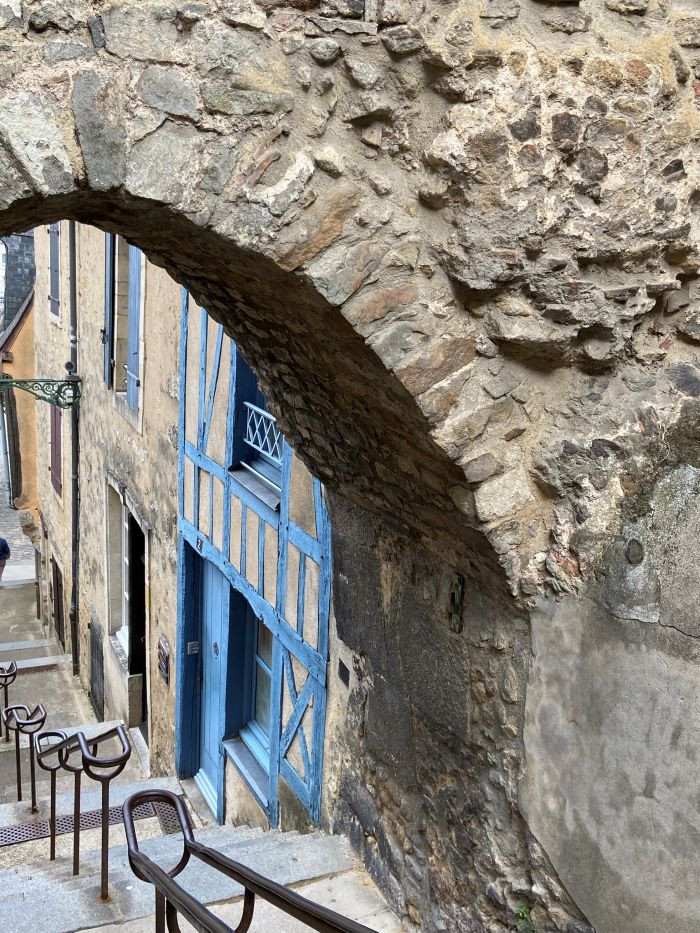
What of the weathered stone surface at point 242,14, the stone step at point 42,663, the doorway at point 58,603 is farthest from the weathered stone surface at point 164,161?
the doorway at point 58,603

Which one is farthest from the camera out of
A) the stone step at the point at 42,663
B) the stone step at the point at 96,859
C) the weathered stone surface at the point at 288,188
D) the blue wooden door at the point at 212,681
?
the stone step at the point at 42,663

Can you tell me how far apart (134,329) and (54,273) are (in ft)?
13.9

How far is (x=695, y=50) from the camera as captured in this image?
2.38 meters

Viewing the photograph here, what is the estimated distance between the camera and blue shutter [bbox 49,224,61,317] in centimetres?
1063

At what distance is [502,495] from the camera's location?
2.54 meters

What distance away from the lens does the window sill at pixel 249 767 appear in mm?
5265

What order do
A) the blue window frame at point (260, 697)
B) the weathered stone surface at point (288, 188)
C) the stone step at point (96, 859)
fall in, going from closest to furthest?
the weathered stone surface at point (288, 188) → the stone step at point (96, 859) → the blue window frame at point (260, 697)

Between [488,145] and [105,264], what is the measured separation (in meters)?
6.66

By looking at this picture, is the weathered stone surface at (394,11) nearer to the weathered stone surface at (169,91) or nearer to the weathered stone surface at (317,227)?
the weathered stone surface at (317,227)

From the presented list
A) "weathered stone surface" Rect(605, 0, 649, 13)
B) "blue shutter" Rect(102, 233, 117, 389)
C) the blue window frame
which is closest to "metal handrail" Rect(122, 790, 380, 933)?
"weathered stone surface" Rect(605, 0, 649, 13)

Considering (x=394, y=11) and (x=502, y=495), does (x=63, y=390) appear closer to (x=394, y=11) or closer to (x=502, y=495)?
(x=502, y=495)

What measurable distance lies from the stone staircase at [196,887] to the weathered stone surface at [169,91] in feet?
9.24

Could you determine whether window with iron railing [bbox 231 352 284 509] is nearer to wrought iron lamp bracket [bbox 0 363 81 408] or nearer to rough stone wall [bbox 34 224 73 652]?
wrought iron lamp bracket [bbox 0 363 81 408]

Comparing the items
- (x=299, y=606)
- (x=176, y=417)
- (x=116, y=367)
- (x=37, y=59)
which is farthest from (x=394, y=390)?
(x=116, y=367)
